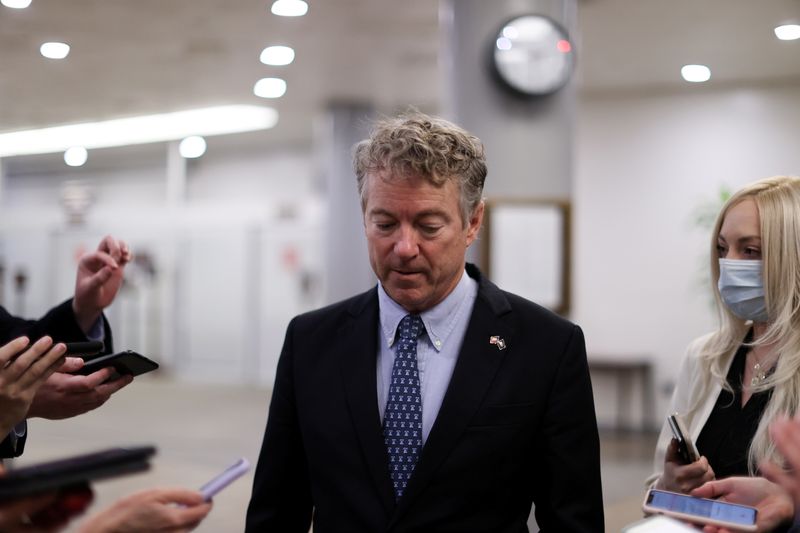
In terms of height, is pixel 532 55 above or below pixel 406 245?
above

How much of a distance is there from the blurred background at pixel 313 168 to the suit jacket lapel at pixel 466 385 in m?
0.66

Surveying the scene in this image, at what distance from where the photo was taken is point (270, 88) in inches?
381

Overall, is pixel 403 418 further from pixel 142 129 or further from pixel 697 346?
pixel 142 129

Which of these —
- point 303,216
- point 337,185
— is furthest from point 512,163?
point 303,216

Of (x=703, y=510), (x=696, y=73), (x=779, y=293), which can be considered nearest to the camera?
(x=703, y=510)

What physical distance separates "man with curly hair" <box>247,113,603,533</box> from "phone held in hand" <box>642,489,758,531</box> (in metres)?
0.15

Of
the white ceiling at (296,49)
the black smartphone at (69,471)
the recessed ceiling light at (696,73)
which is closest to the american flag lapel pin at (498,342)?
the black smartphone at (69,471)

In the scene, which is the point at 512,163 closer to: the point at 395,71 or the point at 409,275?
the point at 409,275

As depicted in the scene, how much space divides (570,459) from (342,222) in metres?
8.90

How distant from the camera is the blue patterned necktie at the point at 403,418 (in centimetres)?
204

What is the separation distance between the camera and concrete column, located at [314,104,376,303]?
10.7m

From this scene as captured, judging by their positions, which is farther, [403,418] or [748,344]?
[748,344]

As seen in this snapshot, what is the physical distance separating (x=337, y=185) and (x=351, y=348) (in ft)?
29.0

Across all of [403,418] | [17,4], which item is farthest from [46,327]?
[17,4]
